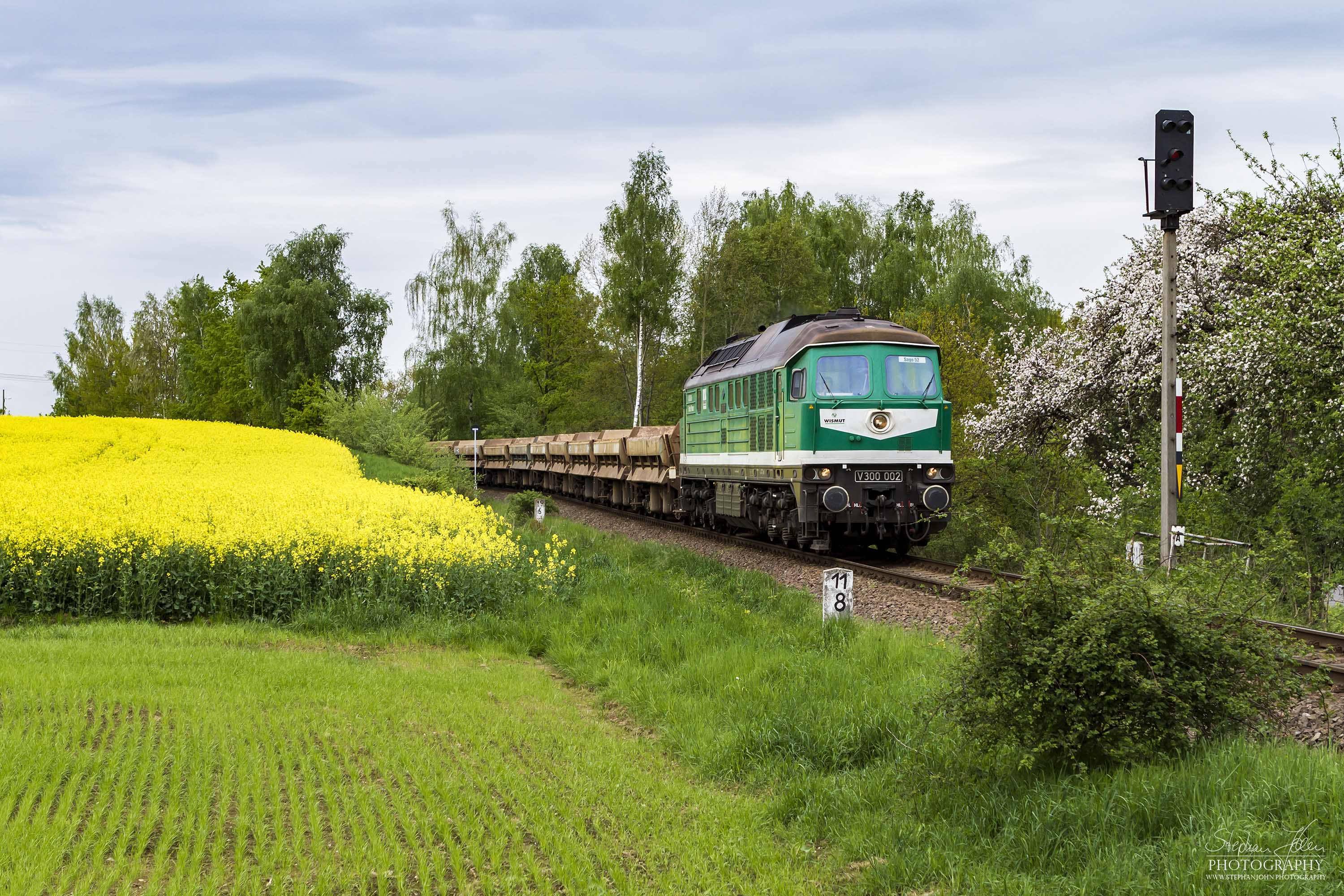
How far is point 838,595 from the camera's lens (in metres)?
11.3

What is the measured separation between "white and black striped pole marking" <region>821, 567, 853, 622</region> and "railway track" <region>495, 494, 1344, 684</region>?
0.98m

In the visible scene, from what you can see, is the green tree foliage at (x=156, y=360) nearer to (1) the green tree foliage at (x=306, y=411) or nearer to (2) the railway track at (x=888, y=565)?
(1) the green tree foliage at (x=306, y=411)

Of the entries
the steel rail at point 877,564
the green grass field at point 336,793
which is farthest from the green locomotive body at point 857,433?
the green grass field at point 336,793

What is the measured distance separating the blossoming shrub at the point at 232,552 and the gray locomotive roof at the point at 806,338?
5.76 metres

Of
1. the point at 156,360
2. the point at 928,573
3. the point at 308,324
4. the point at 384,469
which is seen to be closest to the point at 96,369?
the point at 156,360

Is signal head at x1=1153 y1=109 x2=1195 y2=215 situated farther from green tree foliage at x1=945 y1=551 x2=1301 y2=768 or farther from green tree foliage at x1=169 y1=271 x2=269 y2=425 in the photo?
green tree foliage at x1=169 y1=271 x2=269 y2=425

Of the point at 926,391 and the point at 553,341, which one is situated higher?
the point at 553,341

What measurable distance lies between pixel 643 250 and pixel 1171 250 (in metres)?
35.3

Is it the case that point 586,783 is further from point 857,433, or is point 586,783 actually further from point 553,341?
point 553,341

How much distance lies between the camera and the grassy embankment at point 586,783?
16.6ft

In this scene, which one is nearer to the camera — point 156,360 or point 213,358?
point 213,358

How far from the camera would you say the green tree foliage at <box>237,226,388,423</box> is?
5075 cm

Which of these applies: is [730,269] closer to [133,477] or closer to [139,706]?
[133,477]

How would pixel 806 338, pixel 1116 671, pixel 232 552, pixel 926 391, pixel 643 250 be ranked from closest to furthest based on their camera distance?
1. pixel 1116 671
2. pixel 232 552
3. pixel 926 391
4. pixel 806 338
5. pixel 643 250
